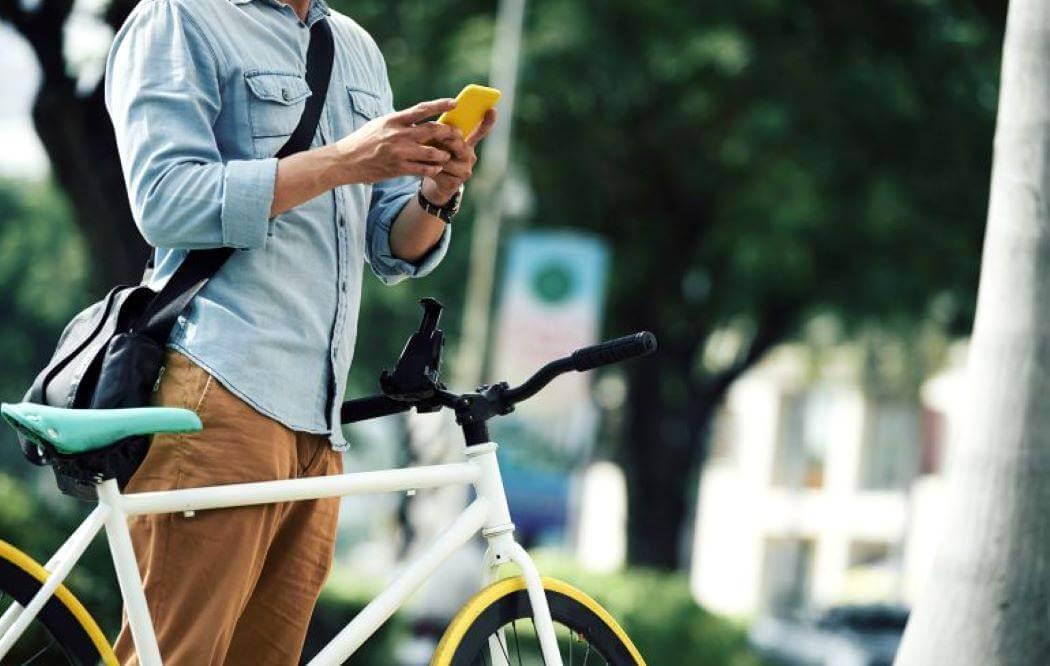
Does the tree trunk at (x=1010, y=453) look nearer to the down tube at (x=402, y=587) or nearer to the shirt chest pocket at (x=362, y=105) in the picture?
the down tube at (x=402, y=587)

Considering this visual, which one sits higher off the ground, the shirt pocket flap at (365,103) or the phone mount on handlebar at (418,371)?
the shirt pocket flap at (365,103)

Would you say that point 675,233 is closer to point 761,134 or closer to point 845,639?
point 761,134

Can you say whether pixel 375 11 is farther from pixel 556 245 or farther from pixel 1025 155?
pixel 1025 155

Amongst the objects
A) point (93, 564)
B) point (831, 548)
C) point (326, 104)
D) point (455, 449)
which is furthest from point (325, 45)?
point (831, 548)

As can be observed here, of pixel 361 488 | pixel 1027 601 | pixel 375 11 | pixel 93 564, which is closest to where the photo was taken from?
pixel 361 488

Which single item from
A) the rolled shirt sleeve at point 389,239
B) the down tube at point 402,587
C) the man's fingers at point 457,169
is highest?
the man's fingers at point 457,169

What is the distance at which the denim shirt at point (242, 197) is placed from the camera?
2.64m

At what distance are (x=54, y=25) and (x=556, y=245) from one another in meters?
7.14

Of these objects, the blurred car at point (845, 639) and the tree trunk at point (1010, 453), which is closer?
the tree trunk at point (1010, 453)

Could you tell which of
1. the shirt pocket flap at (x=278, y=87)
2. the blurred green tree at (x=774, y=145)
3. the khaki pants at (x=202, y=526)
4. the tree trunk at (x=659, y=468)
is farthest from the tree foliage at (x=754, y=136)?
the khaki pants at (x=202, y=526)

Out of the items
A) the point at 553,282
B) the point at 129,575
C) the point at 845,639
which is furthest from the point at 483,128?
the point at 845,639

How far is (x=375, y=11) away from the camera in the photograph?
13.8 m

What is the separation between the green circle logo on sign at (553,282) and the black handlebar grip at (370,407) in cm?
1139

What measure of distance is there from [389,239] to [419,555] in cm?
54
